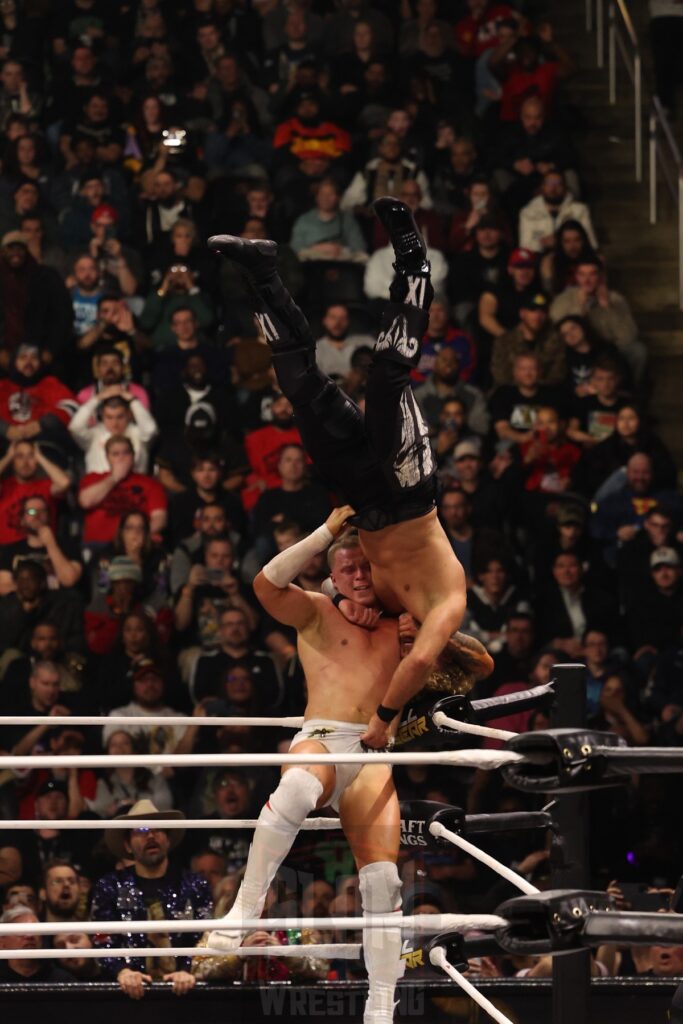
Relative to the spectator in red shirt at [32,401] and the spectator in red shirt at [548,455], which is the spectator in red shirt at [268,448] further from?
the spectator in red shirt at [548,455]

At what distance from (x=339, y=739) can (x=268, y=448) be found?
3010mm

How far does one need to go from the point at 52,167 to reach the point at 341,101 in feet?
4.62

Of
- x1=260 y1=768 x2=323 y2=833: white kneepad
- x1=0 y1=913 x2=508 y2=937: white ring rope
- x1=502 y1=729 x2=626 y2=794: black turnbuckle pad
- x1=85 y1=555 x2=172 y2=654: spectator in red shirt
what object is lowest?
x1=85 y1=555 x2=172 y2=654: spectator in red shirt

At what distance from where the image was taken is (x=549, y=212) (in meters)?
7.43

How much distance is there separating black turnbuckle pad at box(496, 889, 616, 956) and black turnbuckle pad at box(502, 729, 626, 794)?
6.2 inches

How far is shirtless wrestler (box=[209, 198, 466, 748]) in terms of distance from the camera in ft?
11.1

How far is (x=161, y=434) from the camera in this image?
21.5ft

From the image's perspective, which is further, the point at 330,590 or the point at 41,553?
the point at 41,553

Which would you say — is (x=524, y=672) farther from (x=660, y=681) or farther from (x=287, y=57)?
(x=287, y=57)

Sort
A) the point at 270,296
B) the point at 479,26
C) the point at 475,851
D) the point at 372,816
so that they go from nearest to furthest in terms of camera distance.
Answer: the point at 475,851, the point at 270,296, the point at 372,816, the point at 479,26

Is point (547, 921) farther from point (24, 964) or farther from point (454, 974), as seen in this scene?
point (24, 964)

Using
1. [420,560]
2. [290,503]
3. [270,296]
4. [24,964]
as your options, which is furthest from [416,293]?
[290,503]

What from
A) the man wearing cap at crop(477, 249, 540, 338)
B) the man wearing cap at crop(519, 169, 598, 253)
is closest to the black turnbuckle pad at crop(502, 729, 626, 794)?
the man wearing cap at crop(477, 249, 540, 338)

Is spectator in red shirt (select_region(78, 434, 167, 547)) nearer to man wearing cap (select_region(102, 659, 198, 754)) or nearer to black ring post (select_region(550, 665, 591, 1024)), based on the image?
man wearing cap (select_region(102, 659, 198, 754))
